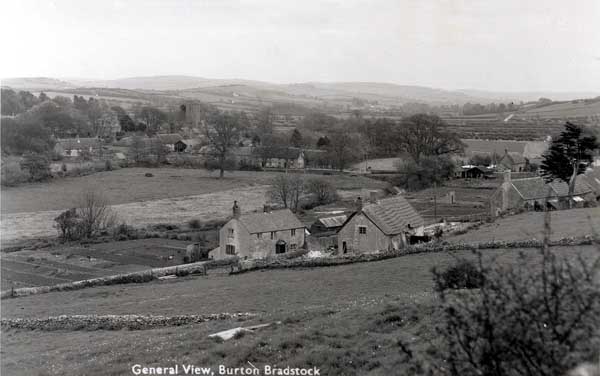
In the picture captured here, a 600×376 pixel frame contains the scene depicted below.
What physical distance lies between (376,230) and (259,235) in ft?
28.9

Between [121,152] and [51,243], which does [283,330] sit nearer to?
[51,243]

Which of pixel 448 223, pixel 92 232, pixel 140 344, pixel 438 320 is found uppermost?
pixel 438 320

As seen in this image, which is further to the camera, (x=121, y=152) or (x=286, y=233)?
(x=121, y=152)

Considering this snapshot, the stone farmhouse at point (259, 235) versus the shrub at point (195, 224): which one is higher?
the stone farmhouse at point (259, 235)

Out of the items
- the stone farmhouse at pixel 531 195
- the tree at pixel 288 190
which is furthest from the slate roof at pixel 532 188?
the tree at pixel 288 190

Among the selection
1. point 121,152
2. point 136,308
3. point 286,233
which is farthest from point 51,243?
point 121,152

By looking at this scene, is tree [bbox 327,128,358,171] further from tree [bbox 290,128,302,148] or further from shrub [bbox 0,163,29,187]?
shrub [bbox 0,163,29,187]

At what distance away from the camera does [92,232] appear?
50844 mm

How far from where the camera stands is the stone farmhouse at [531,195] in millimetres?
43219

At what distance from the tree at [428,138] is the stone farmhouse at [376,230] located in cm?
4618

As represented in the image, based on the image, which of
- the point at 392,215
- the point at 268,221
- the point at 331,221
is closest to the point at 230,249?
the point at 268,221

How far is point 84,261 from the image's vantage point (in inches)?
1597

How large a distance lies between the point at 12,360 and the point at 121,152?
82.2 metres

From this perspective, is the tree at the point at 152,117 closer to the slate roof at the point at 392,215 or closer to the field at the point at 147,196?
the field at the point at 147,196
